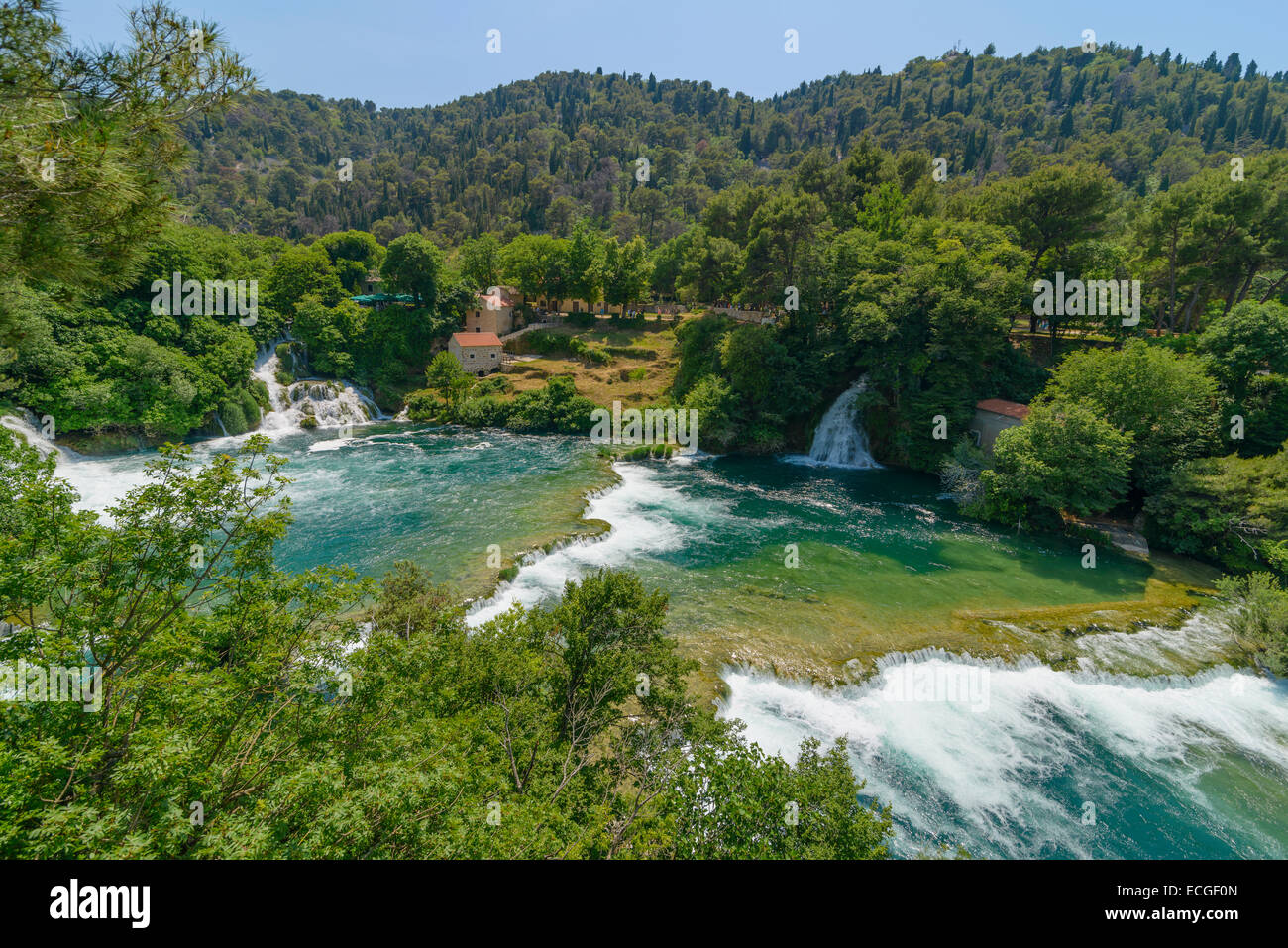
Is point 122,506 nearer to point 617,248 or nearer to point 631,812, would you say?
point 631,812

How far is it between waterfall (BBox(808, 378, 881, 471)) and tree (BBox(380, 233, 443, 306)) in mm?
44099

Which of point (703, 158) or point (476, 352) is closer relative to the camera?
point (476, 352)

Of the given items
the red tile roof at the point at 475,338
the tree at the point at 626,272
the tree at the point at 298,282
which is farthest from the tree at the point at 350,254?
the tree at the point at 626,272

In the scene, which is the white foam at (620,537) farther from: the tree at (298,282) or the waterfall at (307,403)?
the tree at (298,282)

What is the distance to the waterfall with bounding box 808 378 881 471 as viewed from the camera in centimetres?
4025

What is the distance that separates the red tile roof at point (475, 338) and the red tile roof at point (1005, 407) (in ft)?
148

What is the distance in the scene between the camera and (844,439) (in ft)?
133

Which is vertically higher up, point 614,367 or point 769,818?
point 614,367

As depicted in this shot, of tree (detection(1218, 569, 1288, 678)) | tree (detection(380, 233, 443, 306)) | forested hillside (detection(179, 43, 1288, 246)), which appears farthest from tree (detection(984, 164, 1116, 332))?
forested hillside (detection(179, 43, 1288, 246))

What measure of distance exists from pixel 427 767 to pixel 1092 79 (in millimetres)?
279045

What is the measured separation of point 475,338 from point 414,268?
32.1 ft

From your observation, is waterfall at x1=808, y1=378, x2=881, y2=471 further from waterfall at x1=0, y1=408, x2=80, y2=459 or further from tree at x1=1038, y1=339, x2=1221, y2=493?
waterfall at x1=0, y1=408, x2=80, y2=459

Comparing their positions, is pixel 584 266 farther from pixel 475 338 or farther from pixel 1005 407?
pixel 1005 407

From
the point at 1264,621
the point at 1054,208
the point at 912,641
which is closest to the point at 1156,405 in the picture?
the point at 1264,621
